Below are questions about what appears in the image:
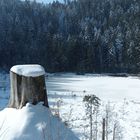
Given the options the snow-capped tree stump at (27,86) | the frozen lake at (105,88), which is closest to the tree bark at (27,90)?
the snow-capped tree stump at (27,86)

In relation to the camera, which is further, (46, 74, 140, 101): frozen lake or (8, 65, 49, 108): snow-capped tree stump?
(46, 74, 140, 101): frozen lake

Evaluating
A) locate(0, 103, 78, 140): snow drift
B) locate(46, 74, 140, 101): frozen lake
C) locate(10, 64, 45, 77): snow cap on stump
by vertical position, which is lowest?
locate(46, 74, 140, 101): frozen lake

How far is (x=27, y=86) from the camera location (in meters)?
2.76

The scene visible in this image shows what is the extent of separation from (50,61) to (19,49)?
6.71 meters

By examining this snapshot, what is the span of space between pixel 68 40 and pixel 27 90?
93.9 metres

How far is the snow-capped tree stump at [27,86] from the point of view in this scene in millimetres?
2750

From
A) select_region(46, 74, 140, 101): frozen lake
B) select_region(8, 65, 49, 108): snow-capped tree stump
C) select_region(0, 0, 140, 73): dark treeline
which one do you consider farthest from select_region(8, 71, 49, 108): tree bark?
select_region(0, 0, 140, 73): dark treeline

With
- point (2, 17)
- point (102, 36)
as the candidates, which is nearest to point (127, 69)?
point (102, 36)

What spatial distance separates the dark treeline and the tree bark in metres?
76.7

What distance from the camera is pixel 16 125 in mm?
2459

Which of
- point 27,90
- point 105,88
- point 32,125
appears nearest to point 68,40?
point 105,88

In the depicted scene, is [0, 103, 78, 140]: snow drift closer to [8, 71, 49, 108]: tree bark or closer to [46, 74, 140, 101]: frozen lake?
[8, 71, 49, 108]: tree bark

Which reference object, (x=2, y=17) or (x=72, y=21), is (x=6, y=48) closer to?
(x=2, y=17)

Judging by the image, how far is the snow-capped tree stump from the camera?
2750 mm
